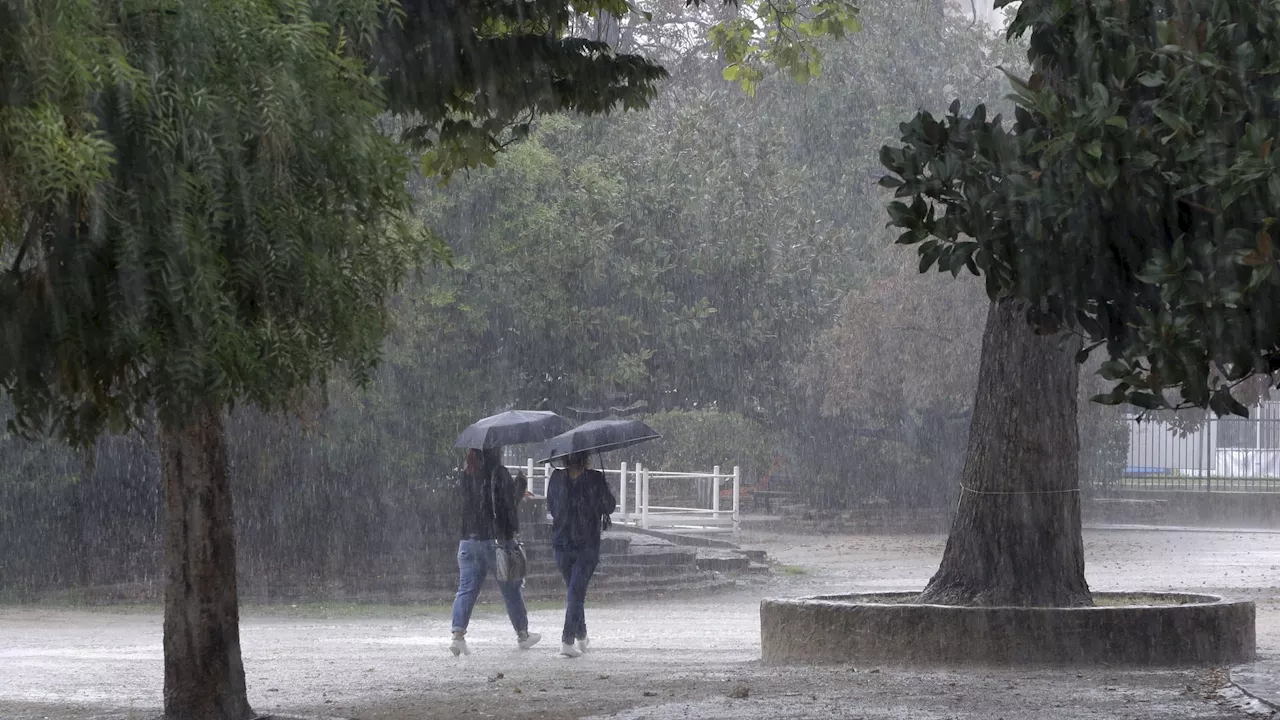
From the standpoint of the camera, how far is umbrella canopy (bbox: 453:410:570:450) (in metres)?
15.0

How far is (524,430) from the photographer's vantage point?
50.5ft

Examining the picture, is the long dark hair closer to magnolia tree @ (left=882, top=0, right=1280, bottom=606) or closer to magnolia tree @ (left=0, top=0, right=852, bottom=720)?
magnolia tree @ (left=0, top=0, right=852, bottom=720)

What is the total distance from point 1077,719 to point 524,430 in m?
7.76

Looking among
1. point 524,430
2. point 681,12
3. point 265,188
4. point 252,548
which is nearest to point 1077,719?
point 265,188

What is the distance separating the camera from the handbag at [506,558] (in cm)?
1402

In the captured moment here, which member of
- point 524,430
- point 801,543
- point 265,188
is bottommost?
point 801,543

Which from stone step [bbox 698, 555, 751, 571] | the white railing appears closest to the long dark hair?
stone step [bbox 698, 555, 751, 571]

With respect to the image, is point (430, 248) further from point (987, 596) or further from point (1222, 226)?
point (987, 596)

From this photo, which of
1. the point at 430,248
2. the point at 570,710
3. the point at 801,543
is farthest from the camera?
the point at 801,543

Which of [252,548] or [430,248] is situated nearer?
[430,248]

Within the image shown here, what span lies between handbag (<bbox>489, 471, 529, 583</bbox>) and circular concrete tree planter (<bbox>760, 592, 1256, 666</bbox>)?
347 cm

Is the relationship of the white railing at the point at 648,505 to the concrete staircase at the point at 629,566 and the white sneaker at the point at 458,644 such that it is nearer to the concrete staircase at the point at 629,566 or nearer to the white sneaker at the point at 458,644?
the concrete staircase at the point at 629,566

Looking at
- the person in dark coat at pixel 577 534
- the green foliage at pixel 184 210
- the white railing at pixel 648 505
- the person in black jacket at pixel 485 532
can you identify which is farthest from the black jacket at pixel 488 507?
the white railing at pixel 648 505

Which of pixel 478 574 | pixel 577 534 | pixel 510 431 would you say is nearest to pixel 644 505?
pixel 510 431
